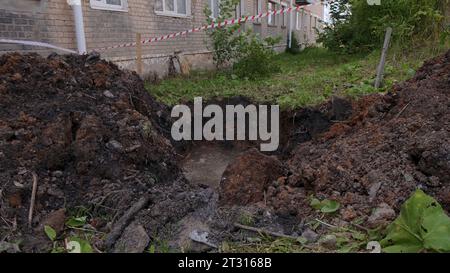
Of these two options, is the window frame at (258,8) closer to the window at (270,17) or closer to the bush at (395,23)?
the window at (270,17)

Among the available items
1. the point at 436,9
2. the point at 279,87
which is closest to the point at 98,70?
the point at 279,87

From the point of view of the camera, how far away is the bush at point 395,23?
782 centimetres

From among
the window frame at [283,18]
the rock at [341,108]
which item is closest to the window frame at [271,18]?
the window frame at [283,18]

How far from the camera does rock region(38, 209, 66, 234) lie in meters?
2.58

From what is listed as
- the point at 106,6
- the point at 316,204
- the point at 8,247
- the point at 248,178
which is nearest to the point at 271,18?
the point at 106,6

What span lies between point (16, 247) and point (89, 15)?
530 centimetres

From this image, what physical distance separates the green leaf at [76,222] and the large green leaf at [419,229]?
2046 mm

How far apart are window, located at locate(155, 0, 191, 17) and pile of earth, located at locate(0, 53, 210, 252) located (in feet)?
14.4

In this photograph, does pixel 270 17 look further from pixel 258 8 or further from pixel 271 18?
pixel 258 8

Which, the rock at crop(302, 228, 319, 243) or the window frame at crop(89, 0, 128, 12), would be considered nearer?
the rock at crop(302, 228, 319, 243)

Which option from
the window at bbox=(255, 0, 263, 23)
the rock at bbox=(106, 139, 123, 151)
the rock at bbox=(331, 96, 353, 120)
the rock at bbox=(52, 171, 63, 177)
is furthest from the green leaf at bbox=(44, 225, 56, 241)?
the window at bbox=(255, 0, 263, 23)

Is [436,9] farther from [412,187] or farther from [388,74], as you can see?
[412,187]

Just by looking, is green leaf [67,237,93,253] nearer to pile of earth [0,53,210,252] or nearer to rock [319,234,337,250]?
pile of earth [0,53,210,252]
